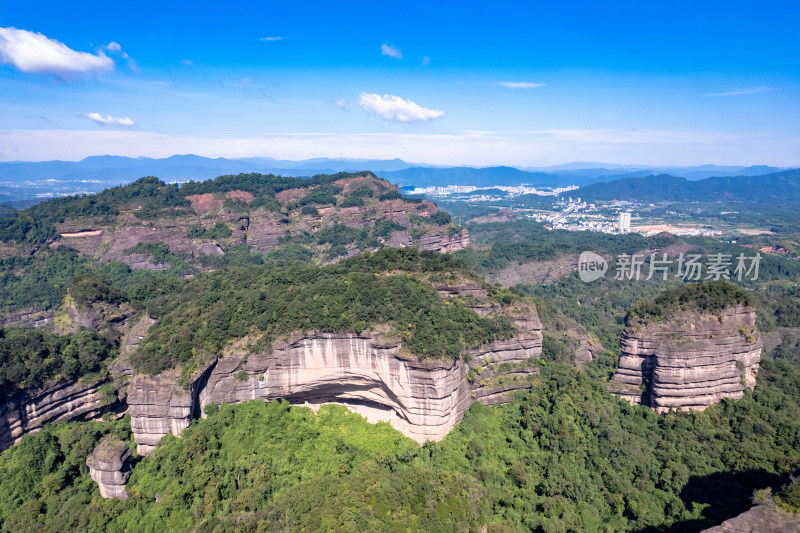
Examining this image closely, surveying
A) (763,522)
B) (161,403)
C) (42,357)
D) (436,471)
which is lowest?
(436,471)

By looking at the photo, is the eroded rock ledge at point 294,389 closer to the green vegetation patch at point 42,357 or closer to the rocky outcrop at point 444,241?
the green vegetation patch at point 42,357

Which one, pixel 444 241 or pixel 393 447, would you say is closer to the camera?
pixel 393 447

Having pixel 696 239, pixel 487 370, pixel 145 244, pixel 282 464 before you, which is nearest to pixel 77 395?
pixel 282 464

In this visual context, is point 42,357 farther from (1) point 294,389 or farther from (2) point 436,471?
(2) point 436,471

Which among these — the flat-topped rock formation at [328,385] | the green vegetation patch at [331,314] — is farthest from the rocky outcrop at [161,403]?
the green vegetation patch at [331,314]

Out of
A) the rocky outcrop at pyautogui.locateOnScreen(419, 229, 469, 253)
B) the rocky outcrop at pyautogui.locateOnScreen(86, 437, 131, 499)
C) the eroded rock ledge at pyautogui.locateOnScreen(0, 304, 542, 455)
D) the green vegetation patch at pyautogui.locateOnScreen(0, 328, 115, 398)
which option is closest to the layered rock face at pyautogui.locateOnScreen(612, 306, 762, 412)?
the eroded rock ledge at pyautogui.locateOnScreen(0, 304, 542, 455)

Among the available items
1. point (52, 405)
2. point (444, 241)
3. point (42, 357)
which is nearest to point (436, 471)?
point (52, 405)

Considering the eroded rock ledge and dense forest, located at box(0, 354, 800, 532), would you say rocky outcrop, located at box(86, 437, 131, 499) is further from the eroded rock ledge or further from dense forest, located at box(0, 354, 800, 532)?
the eroded rock ledge

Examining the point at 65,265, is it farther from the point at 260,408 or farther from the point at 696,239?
the point at 696,239
